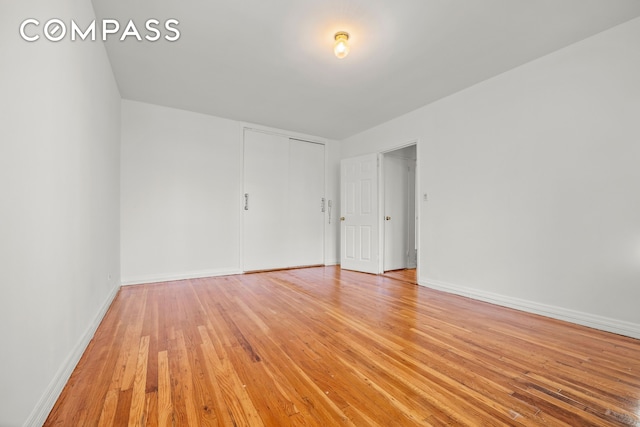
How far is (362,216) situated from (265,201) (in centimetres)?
182

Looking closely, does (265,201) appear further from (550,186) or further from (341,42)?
(550,186)

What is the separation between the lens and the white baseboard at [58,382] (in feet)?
3.79

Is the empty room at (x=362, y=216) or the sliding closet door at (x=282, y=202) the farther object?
the sliding closet door at (x=282, y=202)

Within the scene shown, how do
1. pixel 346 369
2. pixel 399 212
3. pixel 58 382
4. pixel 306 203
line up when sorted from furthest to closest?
pixel 306 203, pixel 399 212, pixel 346 369, pixel 58 382

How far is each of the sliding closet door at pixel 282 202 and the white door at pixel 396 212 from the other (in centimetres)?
140

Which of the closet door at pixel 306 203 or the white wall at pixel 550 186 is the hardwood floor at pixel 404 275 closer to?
the white wall at pixel 550 186

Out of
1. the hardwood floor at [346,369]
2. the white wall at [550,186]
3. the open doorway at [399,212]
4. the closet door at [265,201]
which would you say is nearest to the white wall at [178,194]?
the closet door at [265,201]

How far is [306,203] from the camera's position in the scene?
5.34 metres

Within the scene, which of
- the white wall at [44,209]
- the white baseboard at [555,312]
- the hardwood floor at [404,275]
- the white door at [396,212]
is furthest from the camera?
the white door at [396,212]

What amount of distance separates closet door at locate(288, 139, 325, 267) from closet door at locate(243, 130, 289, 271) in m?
0.13

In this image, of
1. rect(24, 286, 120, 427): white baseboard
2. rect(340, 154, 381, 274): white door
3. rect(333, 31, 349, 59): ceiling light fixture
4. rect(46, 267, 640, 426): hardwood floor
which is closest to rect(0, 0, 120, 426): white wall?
rect(24, 286, 120, 427): white baseboard

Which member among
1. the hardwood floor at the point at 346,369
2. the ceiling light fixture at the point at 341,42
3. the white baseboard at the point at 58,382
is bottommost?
the hardwood floor at the point at 346,369

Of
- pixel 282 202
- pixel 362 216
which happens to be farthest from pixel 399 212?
pixel 282 202

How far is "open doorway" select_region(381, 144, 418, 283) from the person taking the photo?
474cm
